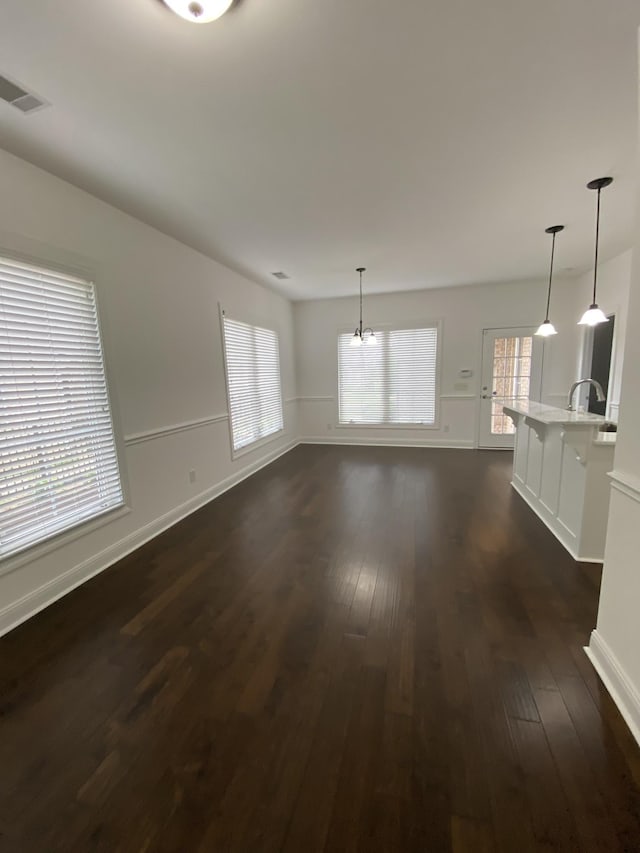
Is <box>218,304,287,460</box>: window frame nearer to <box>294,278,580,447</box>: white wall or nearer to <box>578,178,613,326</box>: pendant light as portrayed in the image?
<box>294,278,580,447</box>: white wall

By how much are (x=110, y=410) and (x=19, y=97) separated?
1.84 m

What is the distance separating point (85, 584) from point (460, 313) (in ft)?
20.2

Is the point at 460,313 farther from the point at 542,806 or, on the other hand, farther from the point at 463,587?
the point at 542,806

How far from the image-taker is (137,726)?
4.82 feet

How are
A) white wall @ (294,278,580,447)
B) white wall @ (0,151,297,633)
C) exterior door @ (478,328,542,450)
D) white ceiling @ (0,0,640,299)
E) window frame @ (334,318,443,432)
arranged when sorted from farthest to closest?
window frame @ (334,318,443,432), exterior door @ (478,328,542,450), white wall @ (294,278,580,447), white wall @ (0,151,297,633), white ceiling @ (0,0,640,299)

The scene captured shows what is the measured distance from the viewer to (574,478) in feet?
8.98

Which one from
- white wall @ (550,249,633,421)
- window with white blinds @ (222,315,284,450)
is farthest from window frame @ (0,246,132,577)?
white wall @ (550,249,633,421)

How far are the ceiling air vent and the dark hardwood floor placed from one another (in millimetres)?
2825

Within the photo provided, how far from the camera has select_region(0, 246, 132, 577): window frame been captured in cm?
214

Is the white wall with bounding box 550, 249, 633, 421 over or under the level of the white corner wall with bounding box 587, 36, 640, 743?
over

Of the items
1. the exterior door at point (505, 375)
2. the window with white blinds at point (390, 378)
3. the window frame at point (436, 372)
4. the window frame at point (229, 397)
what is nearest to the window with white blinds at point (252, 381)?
the window frame at point (229, 397)

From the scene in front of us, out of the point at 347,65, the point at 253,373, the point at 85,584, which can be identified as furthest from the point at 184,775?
the point at 253,373

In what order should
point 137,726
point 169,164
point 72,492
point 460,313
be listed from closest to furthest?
point 137,726
point 169,164
point 72,492
point 460,313

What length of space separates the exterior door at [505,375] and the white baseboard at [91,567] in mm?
4603
